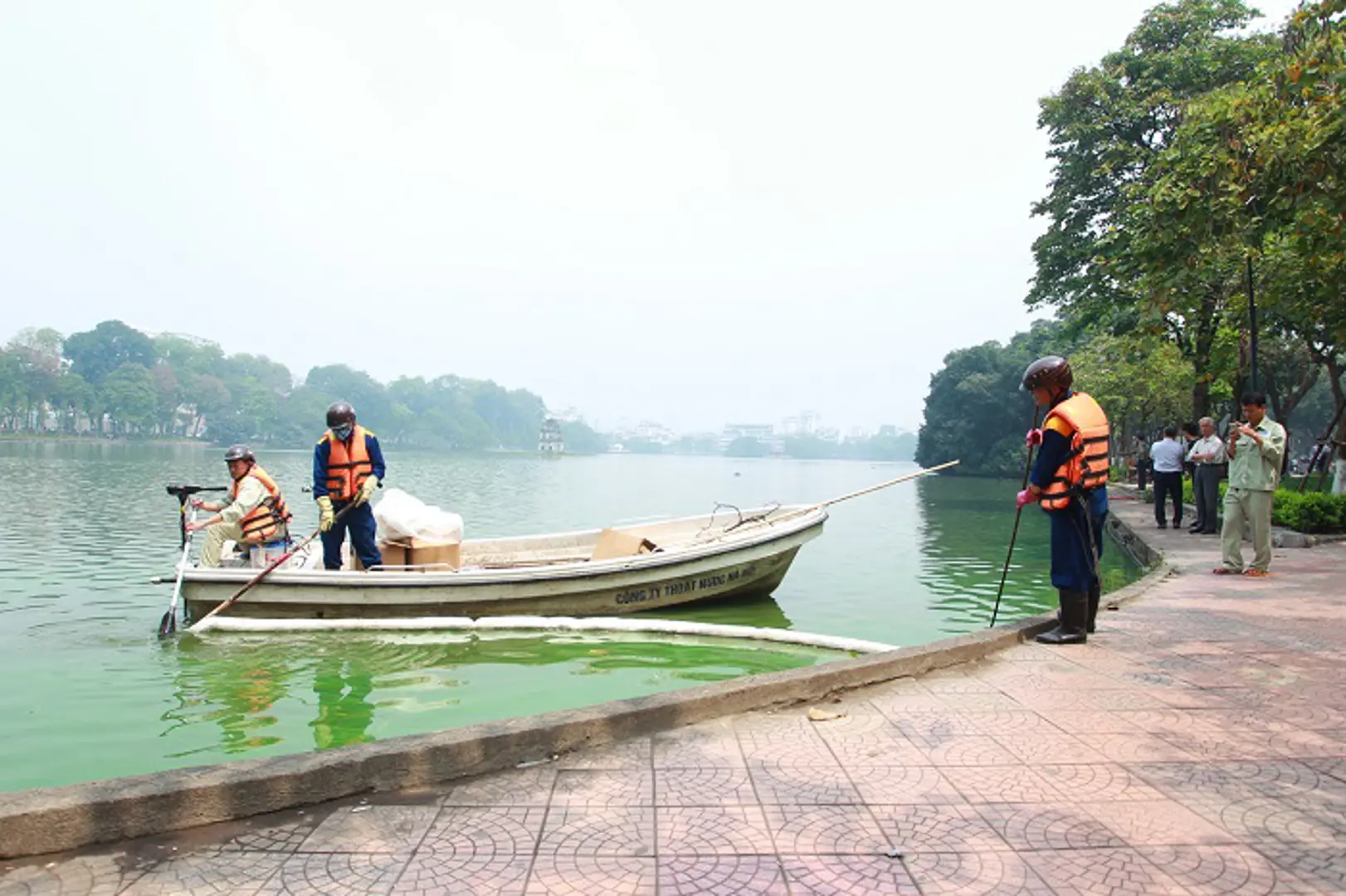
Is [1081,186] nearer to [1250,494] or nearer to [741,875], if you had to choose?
[1250,494]

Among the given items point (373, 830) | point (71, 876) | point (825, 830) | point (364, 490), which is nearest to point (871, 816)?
point (825, 830)

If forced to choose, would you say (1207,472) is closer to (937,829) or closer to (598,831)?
(937,829)

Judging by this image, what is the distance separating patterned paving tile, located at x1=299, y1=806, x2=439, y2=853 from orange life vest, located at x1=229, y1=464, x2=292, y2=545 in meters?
6.55

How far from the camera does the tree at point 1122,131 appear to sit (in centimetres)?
2039

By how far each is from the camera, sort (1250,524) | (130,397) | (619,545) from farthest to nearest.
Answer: (130,397), (619,545), (1250,524)

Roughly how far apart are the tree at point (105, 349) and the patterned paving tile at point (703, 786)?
119709 millimetres

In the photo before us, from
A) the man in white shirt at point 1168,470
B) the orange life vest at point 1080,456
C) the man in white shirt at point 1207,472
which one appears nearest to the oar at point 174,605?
the orange life vest at point 1080,456

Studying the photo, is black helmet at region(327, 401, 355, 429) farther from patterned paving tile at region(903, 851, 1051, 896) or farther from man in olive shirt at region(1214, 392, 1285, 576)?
man in olive shirt at region(1214, 392, 1285, 576)

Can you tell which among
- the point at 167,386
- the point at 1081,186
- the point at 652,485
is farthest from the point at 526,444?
the point at 1081,186

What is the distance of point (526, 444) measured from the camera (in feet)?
594

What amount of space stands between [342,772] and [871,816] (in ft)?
6.16

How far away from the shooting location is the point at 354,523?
897 centimetres

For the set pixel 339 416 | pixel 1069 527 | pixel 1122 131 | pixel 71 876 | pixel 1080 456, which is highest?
pixel 1122 131

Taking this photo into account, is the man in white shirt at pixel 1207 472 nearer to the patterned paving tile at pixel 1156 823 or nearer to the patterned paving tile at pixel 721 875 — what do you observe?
the patterned paving tile at pixel 1156 823
